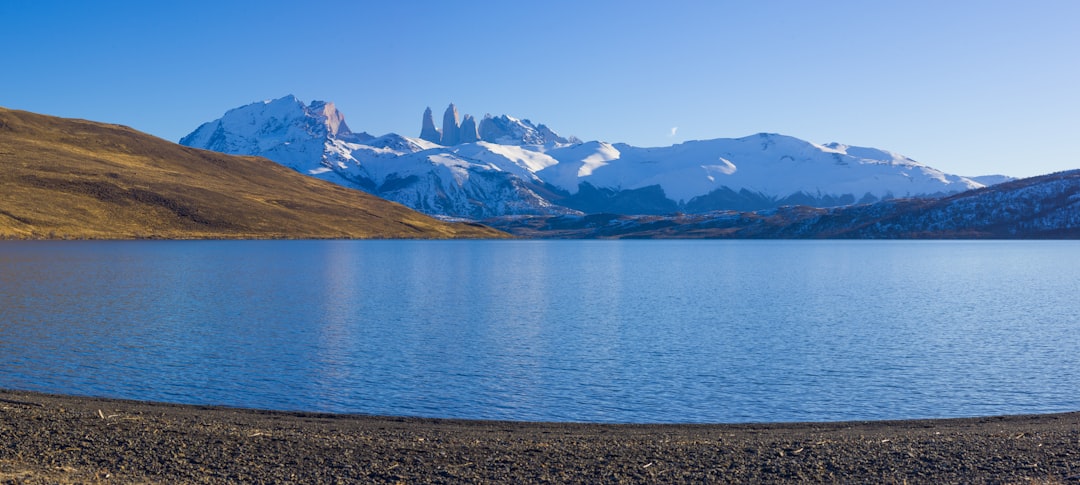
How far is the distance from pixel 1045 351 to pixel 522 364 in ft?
105

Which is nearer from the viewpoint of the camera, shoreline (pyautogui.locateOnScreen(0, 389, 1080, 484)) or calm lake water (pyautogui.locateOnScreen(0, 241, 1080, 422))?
shoreline (pyautogui.locateOnScreen(0, 389, 1080, 484))

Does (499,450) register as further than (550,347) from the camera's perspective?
No

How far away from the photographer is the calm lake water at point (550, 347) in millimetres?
36438

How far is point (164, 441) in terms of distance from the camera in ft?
81.9

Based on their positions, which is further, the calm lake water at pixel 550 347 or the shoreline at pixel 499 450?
the calm lake water at pixel 550 347

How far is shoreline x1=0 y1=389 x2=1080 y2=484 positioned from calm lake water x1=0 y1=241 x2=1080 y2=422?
157 inches

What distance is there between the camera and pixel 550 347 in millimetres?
51562

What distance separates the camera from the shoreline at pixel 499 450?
21844mm

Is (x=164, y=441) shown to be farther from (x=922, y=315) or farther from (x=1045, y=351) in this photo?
(x=922, y=315)

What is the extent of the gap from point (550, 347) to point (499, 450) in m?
26.5

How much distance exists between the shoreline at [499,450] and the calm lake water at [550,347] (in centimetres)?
399

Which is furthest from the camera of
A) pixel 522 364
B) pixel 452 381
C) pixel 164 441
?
pixel 522 364

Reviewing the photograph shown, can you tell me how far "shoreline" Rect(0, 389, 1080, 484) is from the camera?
21.8m

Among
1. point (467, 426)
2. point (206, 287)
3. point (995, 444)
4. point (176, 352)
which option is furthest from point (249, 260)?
→ point (995, 444)
